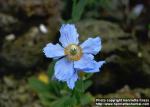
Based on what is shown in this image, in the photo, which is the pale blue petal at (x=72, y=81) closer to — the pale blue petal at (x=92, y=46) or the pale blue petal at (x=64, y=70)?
the pale blue petal at (x=64, y=70)

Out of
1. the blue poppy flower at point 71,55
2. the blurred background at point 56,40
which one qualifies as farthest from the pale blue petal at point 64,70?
the blurred background at point 56,40

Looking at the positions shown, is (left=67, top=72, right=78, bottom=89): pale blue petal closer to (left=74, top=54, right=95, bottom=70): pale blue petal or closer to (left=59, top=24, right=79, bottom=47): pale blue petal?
(left=74, top=54, right=95, bottom=70): pale blue petal

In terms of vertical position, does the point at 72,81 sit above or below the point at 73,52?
below

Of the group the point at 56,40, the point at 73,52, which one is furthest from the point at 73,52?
the point at 56,40

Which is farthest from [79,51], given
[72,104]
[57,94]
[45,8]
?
[45,8]

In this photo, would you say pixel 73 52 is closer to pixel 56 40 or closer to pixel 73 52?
pixel 73 52

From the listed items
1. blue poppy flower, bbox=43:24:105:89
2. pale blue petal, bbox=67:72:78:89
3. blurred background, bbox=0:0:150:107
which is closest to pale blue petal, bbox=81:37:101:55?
blue poppy flower, bbox=43:24:105:89
